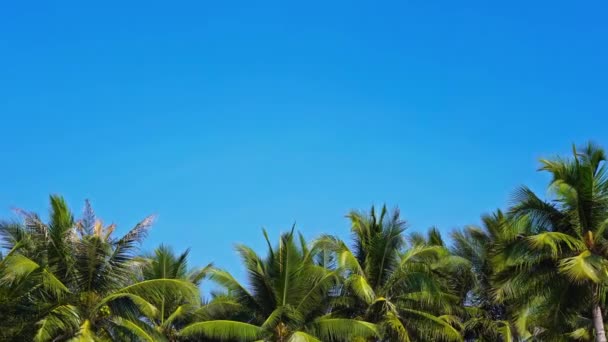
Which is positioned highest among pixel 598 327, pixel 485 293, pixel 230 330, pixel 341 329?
pixel 485 293

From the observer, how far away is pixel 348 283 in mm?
31484

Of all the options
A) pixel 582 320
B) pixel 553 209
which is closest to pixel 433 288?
pixel 553 209

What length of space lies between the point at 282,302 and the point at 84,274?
8.00m

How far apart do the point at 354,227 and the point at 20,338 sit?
1427cm

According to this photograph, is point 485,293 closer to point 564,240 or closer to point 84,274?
point 564,240

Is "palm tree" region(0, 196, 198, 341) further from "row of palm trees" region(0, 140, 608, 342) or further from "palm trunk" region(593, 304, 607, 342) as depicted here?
"palm trunk" region(593, 304, 607, 342)

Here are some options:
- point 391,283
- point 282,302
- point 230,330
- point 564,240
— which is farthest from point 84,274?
point 564,240

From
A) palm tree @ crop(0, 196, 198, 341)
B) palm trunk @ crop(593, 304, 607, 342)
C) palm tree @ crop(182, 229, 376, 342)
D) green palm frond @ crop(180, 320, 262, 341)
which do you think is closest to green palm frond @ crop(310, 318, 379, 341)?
palm tree @ crop(182, 229, 376, 342)

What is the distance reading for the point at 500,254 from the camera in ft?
87.5

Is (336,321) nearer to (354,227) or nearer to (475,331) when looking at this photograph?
(354,227)

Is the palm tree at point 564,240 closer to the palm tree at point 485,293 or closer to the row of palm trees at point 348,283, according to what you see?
the row of palm trees at point 348,283

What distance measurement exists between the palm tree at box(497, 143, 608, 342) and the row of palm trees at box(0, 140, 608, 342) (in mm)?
38

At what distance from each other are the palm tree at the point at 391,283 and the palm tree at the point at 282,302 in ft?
3.07

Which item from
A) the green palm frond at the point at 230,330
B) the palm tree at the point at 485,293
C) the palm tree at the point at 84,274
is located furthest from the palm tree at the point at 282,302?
the palm tree at the point at 485,293
